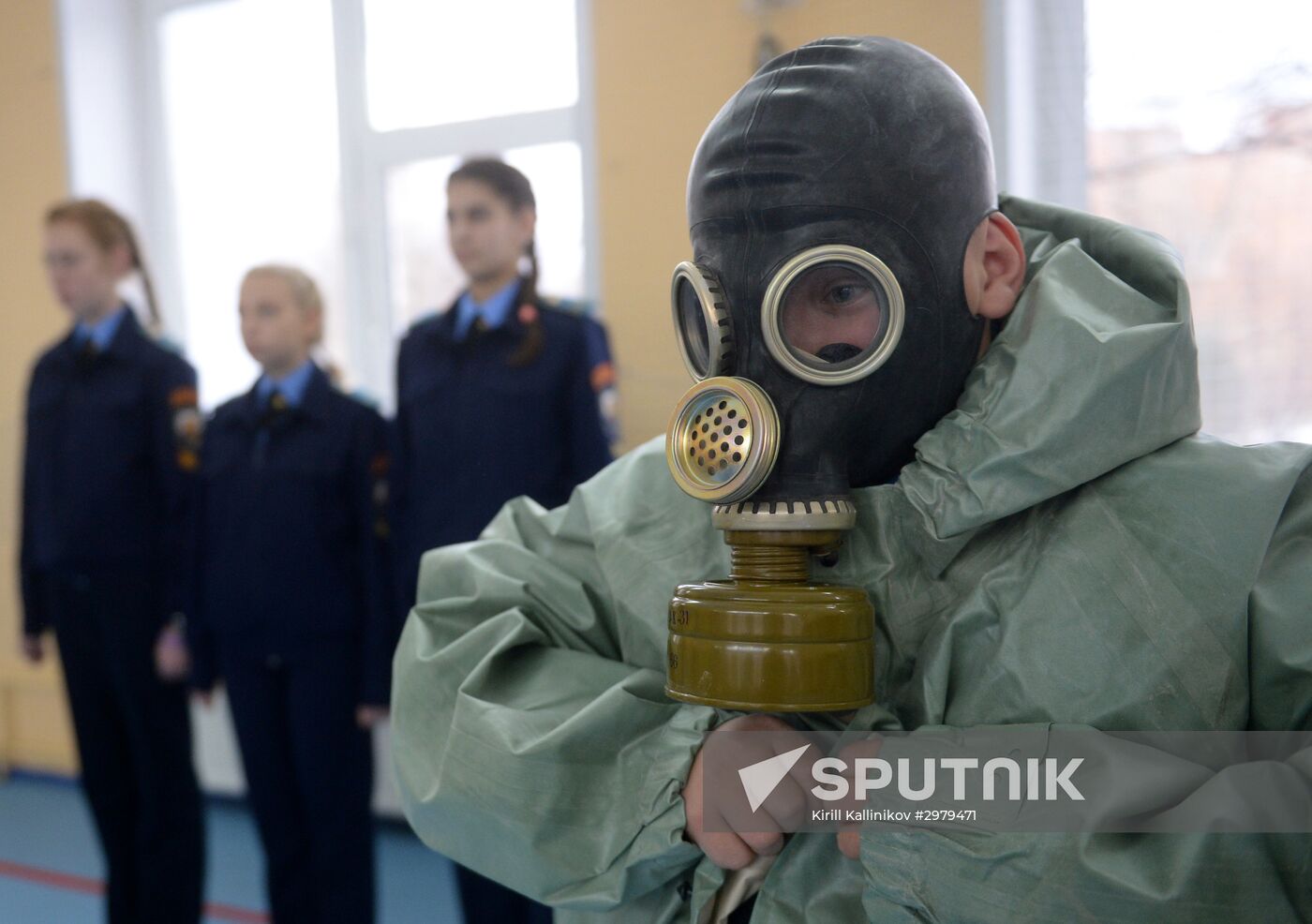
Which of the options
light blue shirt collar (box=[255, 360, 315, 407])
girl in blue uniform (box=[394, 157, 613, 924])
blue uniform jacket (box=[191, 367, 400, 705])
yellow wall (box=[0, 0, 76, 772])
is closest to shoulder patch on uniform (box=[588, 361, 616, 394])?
girl in blue uniform (box=[394, 157, 613, 924])

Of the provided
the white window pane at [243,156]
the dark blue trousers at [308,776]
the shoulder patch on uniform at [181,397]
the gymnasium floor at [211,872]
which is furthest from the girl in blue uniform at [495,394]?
the white window pane at [243,156]

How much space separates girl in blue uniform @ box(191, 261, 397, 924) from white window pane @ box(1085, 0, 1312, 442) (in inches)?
72.1

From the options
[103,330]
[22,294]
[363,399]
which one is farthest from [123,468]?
[22,294]

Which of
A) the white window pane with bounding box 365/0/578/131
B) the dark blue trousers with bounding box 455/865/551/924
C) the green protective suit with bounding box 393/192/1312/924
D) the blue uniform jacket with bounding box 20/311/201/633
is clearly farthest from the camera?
the white window pane with bounding box 365/0/578/131

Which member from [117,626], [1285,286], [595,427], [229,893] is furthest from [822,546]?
Answer: [229,893]

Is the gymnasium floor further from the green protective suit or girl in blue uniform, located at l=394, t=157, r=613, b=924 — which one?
the green protective suit

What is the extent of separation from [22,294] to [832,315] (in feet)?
14.7

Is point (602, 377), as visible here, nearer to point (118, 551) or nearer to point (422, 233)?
point (118, 551)

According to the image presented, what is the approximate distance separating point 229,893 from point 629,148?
233 centimetres

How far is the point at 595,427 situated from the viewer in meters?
Result: 2.30

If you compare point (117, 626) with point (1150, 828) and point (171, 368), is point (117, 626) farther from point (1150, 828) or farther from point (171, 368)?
point (1150, 828)

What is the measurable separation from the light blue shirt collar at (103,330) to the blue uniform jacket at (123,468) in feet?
0.05

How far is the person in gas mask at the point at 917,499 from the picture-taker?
33.8 inches

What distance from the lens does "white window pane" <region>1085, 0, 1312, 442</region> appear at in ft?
7.58
